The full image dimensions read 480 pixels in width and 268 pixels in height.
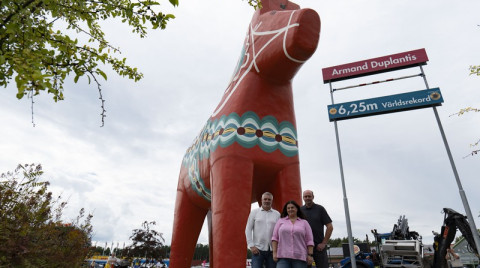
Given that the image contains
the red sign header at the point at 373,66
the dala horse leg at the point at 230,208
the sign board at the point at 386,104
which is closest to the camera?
the dala horse leg at the point at 230,208

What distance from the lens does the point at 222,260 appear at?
437 cm

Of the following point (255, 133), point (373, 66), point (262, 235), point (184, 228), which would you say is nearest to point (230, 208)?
point (262, 235)

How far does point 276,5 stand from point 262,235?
13.5 ft

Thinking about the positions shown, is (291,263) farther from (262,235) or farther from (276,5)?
(276,5)

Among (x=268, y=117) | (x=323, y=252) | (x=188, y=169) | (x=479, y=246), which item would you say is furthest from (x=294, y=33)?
(x=479, y=246)

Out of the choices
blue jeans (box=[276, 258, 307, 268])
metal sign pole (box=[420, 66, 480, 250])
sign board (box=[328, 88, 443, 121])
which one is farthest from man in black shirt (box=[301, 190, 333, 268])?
sign board (box=[328, 88, 443, 121])

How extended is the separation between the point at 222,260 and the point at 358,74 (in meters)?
6.47

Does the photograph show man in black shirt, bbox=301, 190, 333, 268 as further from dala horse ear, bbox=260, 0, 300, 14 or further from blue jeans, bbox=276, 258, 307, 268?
dala horse ear, bbox=260, 0, 300, 14

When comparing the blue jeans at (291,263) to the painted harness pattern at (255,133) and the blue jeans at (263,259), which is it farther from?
the painted harness pattern at (255,133)

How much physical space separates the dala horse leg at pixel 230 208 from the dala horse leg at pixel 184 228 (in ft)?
9.46

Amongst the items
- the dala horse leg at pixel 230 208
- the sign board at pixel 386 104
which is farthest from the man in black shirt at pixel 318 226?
the sign board at pixel 386 104

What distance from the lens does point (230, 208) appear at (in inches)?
182

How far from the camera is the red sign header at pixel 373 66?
8.43 meters

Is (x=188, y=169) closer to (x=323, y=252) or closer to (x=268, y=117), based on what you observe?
(x=268, y=117)
